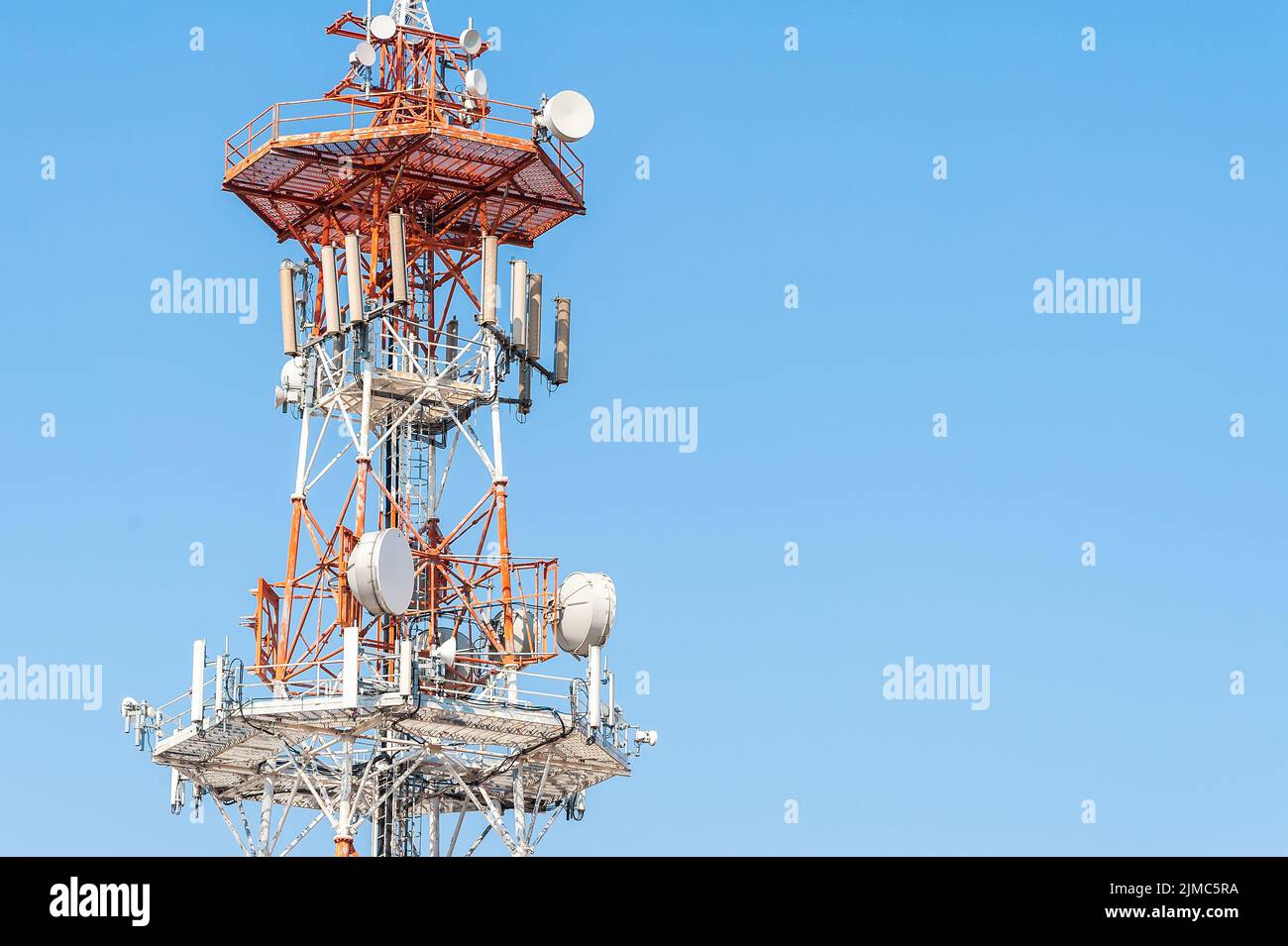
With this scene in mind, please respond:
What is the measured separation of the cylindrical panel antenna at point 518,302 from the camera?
3789 inches

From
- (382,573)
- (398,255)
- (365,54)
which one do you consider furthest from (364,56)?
(382,573)

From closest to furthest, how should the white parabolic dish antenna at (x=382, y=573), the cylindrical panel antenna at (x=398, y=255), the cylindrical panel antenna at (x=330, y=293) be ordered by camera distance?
the white parabolic dish antenna at (x=382, y=573) < the cylindrical panel antenna at (x=398, y=255) < the cylindrical panel antenna at (x=330, y=293)

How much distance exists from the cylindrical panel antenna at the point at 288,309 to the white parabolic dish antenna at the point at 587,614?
45.3 feet

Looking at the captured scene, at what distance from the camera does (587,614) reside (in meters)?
91.4

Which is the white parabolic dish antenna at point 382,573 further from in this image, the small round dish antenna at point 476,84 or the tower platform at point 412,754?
the small round dish antenna at point 476,84

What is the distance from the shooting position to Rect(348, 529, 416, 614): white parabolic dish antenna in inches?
3393

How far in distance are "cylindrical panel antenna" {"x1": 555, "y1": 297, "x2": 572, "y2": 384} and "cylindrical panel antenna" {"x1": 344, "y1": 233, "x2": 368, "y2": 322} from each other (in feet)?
25.3

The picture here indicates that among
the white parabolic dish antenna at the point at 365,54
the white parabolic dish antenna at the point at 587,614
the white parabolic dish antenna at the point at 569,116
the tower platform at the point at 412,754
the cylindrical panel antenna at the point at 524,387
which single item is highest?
the white parabolic dish antenna at the point at 365,54

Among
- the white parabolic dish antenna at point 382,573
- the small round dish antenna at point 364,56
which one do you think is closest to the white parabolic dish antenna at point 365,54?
the small round dish antenna at point 364,56

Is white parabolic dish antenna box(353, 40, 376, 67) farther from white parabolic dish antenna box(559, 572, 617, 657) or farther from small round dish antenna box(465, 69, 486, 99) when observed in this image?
white parabolic dish antenna box(559, 572, 617, 657)

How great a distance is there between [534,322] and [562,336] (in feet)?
5.10

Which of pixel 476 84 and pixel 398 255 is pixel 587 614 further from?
pixel 476 84
